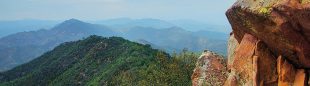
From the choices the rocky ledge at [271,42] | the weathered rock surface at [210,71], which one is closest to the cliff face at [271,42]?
the rocky ledge at [271,42]

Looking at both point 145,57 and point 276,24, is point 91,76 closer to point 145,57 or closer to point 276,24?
point 145,57

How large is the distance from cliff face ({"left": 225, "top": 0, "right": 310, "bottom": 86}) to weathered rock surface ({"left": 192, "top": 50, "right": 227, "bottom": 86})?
6169 millimetres

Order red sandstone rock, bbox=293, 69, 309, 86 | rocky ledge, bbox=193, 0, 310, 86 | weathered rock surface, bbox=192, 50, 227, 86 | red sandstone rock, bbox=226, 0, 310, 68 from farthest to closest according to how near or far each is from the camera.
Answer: weathered rock surface, bbox=192, 50, 227, 86 < red sandstone rock, bbox=293, 69, 309, 86 < rocky ledge, bbox=193, 0, 310, 86 < red sandstone rock, bbox=226, 0, 310, 68

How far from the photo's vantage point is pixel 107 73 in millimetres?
174000

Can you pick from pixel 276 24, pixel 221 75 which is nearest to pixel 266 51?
pixel 276 24

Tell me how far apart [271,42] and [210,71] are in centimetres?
1441

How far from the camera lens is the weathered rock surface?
40.0 meters

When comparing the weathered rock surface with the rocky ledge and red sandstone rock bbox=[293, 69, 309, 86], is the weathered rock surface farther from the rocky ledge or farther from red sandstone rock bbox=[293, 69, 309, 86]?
red sandstone rock bbox=[293, 69, 309, 86]

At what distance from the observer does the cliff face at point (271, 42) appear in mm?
24375

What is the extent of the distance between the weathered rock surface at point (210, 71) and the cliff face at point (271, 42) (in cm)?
617

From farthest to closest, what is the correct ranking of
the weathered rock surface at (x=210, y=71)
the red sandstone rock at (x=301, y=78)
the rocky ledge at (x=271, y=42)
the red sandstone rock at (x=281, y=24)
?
the weathered rock surface at (x=210, y=71)
the red sandstone rock at (x=301, y=78)
the rocky ledge at (x=271, y=42)
the red sandstone rock at (x=281, y=24)

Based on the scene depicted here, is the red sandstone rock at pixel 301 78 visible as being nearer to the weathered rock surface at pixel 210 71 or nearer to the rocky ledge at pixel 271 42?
the rocky ledge at pixel 271 42

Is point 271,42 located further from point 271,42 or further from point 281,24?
point 281,24

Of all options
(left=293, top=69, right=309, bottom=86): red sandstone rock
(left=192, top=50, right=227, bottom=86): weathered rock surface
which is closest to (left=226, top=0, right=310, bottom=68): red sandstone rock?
(left=293, top=69, right=309, bottom=86): red sandstone rock
